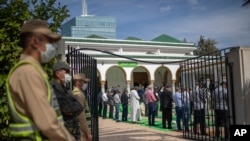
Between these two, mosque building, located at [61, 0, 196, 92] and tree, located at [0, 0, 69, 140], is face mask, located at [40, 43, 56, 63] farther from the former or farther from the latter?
mosque building, located at [61, 0, 196, 92]

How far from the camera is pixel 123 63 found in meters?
30.4

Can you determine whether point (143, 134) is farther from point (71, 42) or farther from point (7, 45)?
point (71, 42)

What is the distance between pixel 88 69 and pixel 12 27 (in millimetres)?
2175

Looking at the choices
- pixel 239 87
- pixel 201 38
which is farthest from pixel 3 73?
pixel 201 38

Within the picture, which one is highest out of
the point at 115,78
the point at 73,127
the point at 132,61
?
the point at 132,61

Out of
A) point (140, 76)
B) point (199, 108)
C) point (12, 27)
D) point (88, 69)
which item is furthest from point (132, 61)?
point (12, 27)

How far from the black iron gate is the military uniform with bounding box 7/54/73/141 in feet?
13.3

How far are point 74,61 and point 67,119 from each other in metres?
2.37

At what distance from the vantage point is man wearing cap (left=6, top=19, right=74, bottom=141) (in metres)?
2.11

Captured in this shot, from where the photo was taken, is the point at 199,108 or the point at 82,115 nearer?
the point at 82,115

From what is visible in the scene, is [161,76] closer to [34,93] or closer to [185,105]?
[185,105]

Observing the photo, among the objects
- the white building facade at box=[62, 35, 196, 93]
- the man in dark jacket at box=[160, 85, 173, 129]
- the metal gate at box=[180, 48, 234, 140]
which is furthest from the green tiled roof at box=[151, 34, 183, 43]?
the metal gate at box=[180, 48, 234, 140]

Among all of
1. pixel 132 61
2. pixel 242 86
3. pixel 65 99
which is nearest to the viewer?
pixel 65 99

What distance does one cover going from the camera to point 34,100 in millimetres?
2105
